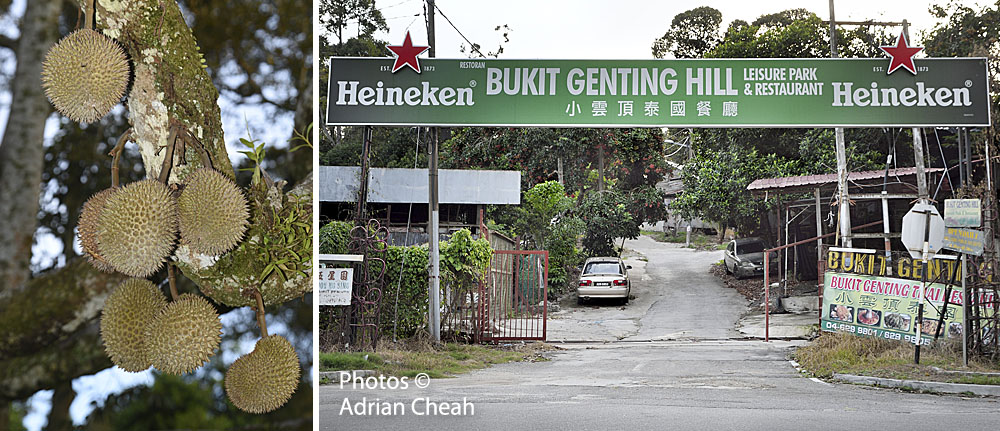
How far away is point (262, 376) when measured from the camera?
180 cm

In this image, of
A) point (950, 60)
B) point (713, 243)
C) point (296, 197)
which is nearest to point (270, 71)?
point (296, 197)

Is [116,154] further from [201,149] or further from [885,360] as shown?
[885,360]

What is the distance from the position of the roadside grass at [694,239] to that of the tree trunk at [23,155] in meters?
16.5

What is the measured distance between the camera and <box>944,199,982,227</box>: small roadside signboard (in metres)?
5.42

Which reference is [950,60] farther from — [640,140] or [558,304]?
[558,304]

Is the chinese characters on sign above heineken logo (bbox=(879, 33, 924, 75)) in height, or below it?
below

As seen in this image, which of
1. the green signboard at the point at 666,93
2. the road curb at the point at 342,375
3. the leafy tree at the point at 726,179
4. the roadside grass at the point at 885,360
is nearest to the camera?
the green signboard at the point at 666,93

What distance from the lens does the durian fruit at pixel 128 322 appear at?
1.66 metres

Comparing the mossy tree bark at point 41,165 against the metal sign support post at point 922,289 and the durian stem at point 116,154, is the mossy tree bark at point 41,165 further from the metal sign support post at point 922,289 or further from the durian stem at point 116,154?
the metal sign support post at point 922,289

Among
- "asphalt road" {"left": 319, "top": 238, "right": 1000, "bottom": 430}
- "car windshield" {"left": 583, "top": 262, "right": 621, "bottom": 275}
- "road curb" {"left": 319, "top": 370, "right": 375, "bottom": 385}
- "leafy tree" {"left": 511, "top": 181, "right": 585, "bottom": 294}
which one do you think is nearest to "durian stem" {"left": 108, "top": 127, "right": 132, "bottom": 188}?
"asphalt road" {"left": 319, "top": 238, "right": 1000, "bottom": 430}

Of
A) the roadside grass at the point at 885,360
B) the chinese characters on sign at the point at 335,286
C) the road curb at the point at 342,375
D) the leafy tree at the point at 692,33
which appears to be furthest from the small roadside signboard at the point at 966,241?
the chinese characters on sign at the point at 335,286

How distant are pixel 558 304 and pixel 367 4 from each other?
7035 millimetres

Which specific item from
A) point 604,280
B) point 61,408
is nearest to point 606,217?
point 604,280

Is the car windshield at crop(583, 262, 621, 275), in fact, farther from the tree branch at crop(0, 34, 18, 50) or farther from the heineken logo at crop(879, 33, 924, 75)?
the tree branch at crop(0, 34, 18, 50)
